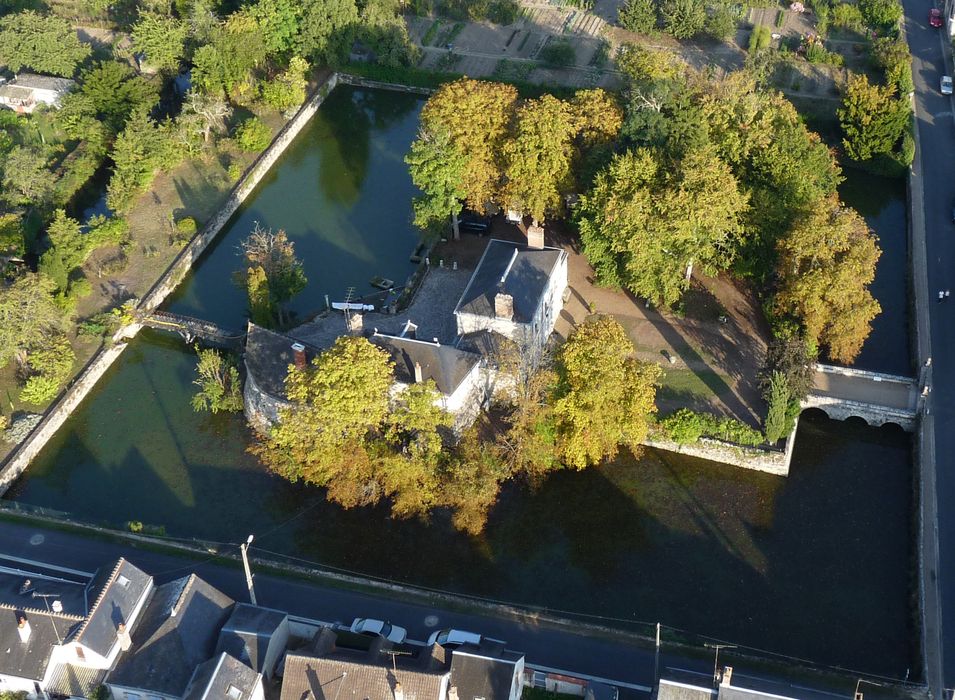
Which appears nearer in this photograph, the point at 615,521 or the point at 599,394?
the point at 599,394

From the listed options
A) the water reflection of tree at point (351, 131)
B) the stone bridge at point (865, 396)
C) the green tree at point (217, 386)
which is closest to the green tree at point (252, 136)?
the water reflection of tree at point (351, 131)

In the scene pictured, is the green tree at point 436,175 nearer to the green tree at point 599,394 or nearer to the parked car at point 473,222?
the parked car at point 473,222

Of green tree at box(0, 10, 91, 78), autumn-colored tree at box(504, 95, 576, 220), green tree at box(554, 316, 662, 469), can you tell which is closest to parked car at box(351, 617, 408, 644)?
green tree at box(554, 316, 662, 469)

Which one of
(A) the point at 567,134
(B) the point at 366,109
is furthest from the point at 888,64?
(B) the point at 366,109

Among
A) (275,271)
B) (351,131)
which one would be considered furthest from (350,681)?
(351,131)

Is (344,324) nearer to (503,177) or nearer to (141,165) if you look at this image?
(503,177)

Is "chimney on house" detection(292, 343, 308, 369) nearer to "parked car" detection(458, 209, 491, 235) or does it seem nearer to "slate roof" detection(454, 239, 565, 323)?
"slate roof" detection(454, 239, 565, 323)

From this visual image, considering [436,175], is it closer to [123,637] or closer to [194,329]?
[194,329]
